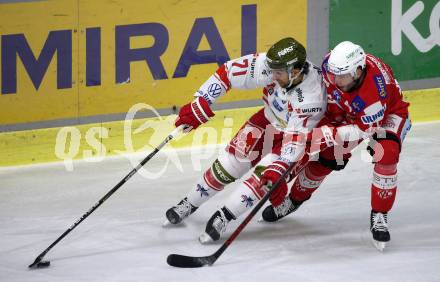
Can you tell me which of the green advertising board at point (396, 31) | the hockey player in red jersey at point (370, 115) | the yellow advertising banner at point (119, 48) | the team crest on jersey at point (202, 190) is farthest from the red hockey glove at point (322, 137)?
the green advertising board at point (396, 31)

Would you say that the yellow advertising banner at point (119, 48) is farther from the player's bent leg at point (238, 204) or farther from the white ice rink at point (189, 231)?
the player's bent leg at point (238, 204)

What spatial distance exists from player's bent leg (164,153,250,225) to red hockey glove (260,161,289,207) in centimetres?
36

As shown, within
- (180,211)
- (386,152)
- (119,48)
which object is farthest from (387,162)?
(119,48)

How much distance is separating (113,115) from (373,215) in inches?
97.2

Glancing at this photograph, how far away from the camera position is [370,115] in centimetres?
583

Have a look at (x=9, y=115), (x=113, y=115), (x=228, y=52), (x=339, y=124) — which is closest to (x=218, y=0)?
(x=228, y=52)

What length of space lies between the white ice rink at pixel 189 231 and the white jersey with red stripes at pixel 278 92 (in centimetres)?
68

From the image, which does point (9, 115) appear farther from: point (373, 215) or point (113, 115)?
point (373, 215)

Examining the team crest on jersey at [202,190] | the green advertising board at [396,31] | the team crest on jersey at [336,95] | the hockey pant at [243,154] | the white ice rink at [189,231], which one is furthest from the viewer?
the green advertising board at [396,31]

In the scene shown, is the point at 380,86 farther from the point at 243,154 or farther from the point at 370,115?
the point at 243,154

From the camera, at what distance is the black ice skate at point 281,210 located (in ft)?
21.6

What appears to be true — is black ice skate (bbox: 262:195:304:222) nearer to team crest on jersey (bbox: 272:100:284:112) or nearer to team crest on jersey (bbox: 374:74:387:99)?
team crest on jersey (bbox: 272:100:284:112)

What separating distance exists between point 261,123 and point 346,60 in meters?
0.74

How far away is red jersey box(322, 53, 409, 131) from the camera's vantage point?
5836 mm
